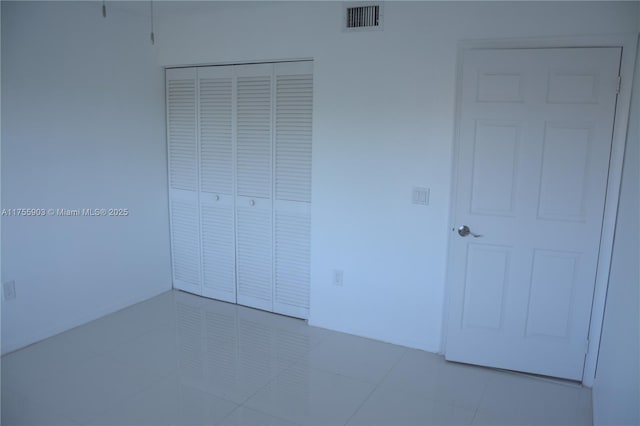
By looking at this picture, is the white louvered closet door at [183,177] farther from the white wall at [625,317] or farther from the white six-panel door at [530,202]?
the white wall at [625,317]

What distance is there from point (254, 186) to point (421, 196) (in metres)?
1.39

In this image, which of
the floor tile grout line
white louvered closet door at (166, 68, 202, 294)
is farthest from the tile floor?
white louvered closet door at (166, 68, 202, 294)

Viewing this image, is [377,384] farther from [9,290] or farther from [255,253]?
[9,290]

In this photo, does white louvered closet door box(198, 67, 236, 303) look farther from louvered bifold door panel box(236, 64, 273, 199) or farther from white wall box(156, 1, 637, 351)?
white wall box(156, 1, 637, 351)

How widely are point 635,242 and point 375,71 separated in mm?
1842

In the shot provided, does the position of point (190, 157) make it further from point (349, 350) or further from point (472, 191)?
point (472, 191)

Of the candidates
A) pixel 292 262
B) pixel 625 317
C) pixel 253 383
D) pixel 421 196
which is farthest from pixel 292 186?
pixel 625 317

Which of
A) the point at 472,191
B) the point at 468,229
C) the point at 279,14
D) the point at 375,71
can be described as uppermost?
the point at 279,14

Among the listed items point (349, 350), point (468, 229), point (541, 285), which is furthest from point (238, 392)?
point (541, 285)

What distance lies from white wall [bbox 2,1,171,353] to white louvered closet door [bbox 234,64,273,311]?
2.64 ft

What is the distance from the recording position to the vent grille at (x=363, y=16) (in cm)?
304

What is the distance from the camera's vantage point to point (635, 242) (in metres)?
1.98

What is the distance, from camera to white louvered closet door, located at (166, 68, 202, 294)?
396cm

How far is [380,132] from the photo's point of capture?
3143 mm
